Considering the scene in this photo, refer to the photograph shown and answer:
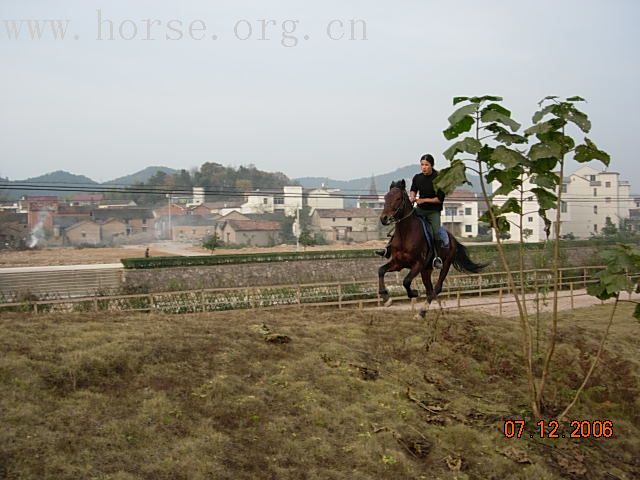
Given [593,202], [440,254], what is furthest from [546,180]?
[593,202]

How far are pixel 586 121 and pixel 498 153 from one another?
1.20 meters

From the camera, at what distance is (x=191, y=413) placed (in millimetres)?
7227

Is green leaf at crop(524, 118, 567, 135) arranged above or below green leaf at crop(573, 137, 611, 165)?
above

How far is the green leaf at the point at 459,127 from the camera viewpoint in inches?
311

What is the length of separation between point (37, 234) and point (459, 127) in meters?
62.2

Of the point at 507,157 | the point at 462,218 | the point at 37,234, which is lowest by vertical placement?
the point at 37,234

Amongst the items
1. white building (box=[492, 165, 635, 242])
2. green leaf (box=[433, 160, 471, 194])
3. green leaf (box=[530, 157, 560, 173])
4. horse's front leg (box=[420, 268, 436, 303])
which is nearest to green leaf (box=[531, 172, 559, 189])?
green leaf (box=[530, 157, 560, 173])

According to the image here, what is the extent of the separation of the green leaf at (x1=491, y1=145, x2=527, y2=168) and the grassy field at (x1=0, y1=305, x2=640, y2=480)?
335 cm

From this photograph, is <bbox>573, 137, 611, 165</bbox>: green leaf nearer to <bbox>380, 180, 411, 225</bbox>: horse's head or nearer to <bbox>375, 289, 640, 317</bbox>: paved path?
<bbox>380, 180, 411, 225</bbox>: horse's head

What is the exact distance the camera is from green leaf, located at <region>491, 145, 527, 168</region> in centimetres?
784

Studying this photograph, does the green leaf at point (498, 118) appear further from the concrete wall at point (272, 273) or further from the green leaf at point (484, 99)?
the concrete wall at point (272, 273)

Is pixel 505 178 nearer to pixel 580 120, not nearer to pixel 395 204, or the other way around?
pixel 580 120

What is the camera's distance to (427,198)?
11320mm
